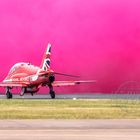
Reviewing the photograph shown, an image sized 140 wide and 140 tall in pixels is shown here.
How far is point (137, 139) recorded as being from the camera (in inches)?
727

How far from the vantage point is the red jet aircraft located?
109 m

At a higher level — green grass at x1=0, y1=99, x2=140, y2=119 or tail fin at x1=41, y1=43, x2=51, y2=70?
tail fin at x1=41, y1=43, x2=51, y2=70

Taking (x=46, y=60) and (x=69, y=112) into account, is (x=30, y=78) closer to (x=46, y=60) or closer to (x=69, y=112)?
(x=46, y=60)

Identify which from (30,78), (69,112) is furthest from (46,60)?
(69,112)

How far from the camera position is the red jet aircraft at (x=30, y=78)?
109150 millimetres

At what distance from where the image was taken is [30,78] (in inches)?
4471

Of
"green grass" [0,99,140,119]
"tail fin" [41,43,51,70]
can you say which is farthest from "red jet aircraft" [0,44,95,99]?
"green grass" [0,99,140,119]

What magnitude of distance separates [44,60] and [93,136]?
99.7 metres

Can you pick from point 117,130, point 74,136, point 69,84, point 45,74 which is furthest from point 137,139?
point 69,84

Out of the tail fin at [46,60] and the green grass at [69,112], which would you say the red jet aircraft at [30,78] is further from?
the green grass at [69,112]

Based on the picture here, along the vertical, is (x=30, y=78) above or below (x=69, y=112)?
above

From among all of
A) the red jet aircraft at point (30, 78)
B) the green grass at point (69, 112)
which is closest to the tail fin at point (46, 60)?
the red jet aircraft at point (30, 78)

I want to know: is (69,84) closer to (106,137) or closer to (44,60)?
(44,60)

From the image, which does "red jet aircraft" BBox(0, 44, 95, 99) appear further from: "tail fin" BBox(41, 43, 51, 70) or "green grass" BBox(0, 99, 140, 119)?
"green grass" BBox(0, 99, 140, 119)
